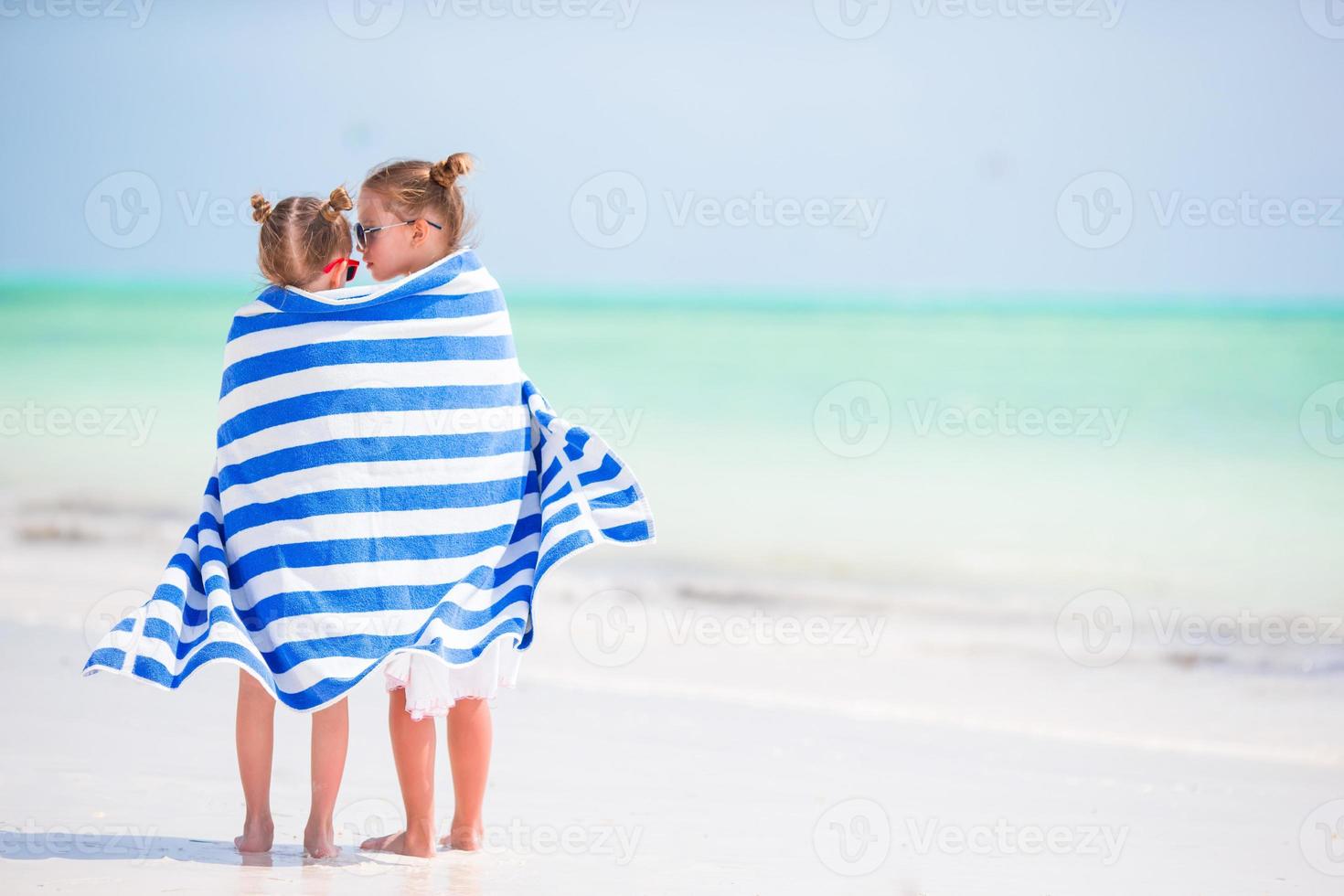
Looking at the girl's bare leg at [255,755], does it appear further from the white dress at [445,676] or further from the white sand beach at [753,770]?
the white dress at [445,676]

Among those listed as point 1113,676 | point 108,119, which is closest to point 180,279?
point 108,119

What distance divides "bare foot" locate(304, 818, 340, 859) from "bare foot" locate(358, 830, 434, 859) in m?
0.13

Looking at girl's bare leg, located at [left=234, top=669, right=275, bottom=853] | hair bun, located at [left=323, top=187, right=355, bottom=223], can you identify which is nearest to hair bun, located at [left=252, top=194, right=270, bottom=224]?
hair bun, located at [left=323, top=187, right=355, bottom=223]

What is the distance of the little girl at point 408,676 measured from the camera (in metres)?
2.94

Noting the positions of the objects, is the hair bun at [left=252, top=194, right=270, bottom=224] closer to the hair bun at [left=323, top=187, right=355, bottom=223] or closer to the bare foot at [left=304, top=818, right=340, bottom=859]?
the hair bun at [left=323, top=187, right=355, bottom=223]

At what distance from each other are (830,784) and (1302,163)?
2022 cm

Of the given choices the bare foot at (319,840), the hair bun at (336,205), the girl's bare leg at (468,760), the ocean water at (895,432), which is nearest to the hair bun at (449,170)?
the hair bun at (336,205)

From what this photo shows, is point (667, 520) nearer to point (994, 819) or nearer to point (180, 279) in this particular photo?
point (994, 819)

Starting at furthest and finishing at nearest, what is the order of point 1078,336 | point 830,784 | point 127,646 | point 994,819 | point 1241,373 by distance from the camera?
point 1078,336 → point 1241,373 → point 830,784 → point 994,819 → point 127,646

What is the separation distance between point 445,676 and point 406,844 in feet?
1.30

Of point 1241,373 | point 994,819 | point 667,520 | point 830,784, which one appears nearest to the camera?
point 994,819

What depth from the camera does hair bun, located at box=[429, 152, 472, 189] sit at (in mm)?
2971

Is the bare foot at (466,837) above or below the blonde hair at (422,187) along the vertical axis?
below

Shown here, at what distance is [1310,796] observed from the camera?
4047 mm
